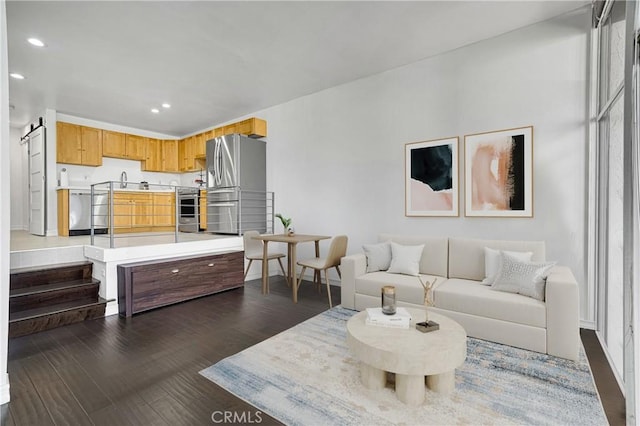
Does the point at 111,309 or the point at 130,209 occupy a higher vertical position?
the point at 130,209

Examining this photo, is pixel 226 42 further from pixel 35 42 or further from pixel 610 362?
pixel 610 362

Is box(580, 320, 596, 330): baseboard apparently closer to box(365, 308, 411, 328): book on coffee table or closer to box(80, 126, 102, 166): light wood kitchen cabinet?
box(365, 308, 411, 328): book on coffee table

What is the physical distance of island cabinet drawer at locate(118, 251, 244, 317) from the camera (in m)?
3.37

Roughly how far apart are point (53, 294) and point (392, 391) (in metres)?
3.62

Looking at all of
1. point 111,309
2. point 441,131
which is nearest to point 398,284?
point 441,131

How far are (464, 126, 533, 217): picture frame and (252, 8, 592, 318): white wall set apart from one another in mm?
82

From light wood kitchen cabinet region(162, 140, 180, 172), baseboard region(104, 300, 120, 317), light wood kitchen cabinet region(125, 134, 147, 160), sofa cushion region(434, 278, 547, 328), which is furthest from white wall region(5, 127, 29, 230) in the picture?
sofa cushion region(434, 278, 547, 328)

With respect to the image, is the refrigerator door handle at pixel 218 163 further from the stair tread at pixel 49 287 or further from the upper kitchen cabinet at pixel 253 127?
the stair tread at pixel 49 287

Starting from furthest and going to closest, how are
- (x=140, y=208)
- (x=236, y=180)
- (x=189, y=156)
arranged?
1. (x=189, y=156)
2. (x=140, y=208)
3. (x=236, y=180)

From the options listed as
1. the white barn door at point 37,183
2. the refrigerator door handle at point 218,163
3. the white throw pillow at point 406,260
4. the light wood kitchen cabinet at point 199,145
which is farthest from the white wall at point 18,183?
the white throw pillow at point 406,260

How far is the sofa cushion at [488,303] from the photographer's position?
2.43 m

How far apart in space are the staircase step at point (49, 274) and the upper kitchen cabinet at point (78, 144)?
3.33m

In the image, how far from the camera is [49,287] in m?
3.40

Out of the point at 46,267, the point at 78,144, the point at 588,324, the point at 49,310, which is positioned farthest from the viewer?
the point at 78,144
